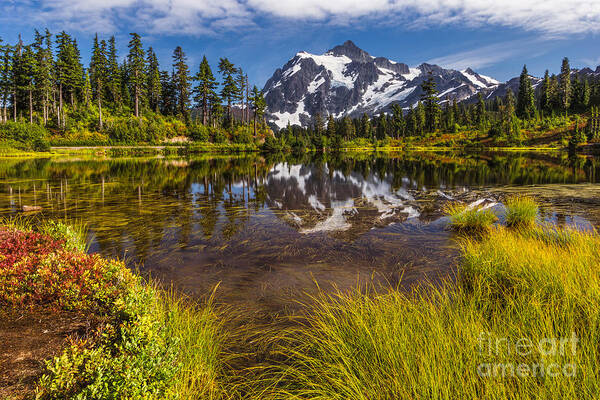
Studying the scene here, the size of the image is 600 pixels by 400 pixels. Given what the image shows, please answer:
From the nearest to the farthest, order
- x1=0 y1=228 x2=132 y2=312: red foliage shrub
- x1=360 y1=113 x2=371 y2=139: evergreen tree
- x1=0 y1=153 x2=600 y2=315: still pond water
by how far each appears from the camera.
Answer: x1=0 y1=228 x2=132 y2=312: red foliage shrub
x1=0 y1=153 x2=600 y2=315: still pond water
x1=360 y1=113 x2=371 y2=139: evergreen tree

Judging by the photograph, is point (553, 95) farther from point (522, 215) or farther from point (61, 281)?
point (61, 281)

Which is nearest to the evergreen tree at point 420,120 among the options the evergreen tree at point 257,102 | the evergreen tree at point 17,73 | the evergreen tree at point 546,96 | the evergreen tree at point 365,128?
the evergreen tree at point 365,128

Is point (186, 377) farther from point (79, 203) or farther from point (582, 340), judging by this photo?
point (79, 203)

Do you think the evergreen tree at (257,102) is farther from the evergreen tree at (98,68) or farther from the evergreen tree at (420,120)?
the evergreen tree at (420,120)

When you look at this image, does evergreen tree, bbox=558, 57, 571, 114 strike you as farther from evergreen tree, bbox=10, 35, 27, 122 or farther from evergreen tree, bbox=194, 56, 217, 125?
evergreen tree, bbox=10, 35, 27, 122

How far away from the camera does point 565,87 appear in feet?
390

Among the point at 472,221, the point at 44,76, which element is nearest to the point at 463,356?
the point at 472,221

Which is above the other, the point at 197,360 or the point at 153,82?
the point at 153,82

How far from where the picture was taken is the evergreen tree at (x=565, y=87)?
117 meters

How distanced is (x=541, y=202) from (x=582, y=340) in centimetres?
1506

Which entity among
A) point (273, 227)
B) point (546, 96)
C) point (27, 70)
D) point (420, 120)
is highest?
point (546, 96)

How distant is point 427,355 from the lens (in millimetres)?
2947

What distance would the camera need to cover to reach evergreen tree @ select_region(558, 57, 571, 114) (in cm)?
11712

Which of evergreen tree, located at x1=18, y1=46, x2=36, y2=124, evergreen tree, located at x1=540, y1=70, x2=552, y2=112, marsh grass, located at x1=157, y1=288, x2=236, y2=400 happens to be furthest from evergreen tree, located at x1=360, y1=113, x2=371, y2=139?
marsh grass, located at x1=157, y1=288, x2=236, y2=400
